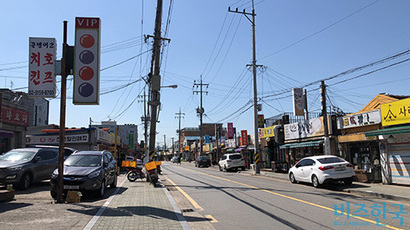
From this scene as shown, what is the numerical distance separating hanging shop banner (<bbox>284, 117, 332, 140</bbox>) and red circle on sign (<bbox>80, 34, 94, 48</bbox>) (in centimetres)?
1545

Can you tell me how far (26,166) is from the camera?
12211 millimetres

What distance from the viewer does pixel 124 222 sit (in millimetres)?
6594

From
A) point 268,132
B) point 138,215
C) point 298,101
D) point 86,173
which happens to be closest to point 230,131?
point 268,132

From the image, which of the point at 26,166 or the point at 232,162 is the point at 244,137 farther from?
the point at 26,166

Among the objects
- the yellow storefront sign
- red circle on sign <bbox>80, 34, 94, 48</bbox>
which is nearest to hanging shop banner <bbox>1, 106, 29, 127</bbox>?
red circle on sign <bbox>80, 34, 94, 48</bbox>

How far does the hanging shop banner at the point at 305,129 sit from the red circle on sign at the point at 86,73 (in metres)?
15.3

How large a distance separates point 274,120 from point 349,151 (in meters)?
12.1

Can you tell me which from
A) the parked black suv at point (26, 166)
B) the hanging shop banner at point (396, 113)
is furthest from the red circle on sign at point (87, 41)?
the hanging shop banner at point (396, 113)

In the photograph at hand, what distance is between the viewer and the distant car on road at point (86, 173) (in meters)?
10.0

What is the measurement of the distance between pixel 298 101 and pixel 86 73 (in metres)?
16.6

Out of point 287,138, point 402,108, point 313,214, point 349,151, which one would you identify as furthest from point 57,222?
point 287,138

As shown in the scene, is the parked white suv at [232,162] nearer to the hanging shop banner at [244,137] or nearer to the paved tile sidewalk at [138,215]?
the hanging shop banner at [244,137]

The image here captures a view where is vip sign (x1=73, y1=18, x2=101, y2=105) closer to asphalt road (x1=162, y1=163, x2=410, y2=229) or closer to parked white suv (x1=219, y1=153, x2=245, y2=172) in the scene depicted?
asphalt road (x1=162, y1=163, x2=410, y2=229)

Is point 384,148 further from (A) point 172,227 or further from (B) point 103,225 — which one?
(B) point 103,225
